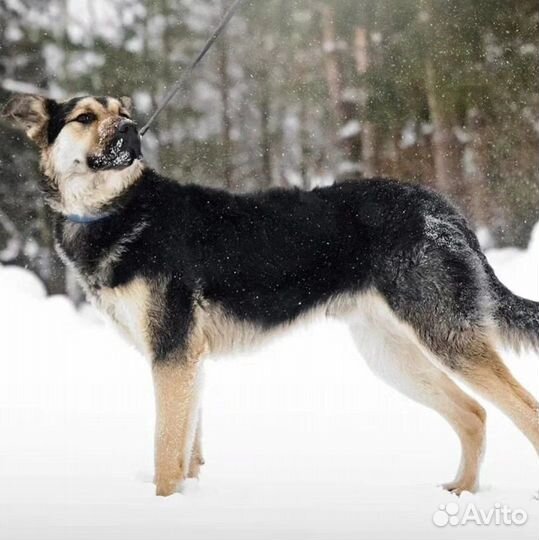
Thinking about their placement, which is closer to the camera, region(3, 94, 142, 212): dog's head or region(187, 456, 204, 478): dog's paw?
region(3, 94, 142, 212): dog's head

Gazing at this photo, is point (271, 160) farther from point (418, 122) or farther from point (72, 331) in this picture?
point (72, 331)

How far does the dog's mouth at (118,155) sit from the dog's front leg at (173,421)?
46.5 inches

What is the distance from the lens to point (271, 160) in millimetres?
12938

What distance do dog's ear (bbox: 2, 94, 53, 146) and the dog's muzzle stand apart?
426 mm

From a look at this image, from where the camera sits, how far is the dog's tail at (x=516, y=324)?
4387 mm

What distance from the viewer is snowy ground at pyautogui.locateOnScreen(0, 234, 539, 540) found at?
143 inches

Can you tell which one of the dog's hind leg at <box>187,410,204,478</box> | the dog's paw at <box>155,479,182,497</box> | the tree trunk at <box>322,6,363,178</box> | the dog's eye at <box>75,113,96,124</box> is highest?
the tree trunk at <box>322,6,363,178</box>

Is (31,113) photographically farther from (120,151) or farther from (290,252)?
(290,252)

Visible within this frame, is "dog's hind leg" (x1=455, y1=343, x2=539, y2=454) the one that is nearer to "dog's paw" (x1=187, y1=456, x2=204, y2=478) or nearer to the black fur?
the black fur

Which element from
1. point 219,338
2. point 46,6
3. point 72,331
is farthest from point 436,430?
point 46,6

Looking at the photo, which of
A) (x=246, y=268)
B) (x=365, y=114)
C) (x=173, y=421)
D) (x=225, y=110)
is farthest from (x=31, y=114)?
(x=365, y=114)

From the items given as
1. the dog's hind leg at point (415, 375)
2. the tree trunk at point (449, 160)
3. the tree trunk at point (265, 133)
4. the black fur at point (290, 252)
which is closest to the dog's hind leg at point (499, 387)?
the black fur at point (290, 252)

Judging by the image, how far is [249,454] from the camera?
5.16 m

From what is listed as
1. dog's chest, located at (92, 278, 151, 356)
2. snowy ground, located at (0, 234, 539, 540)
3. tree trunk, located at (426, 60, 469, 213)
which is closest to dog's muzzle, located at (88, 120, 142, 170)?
dog's chest, located at (92, 278, 151, 356)
